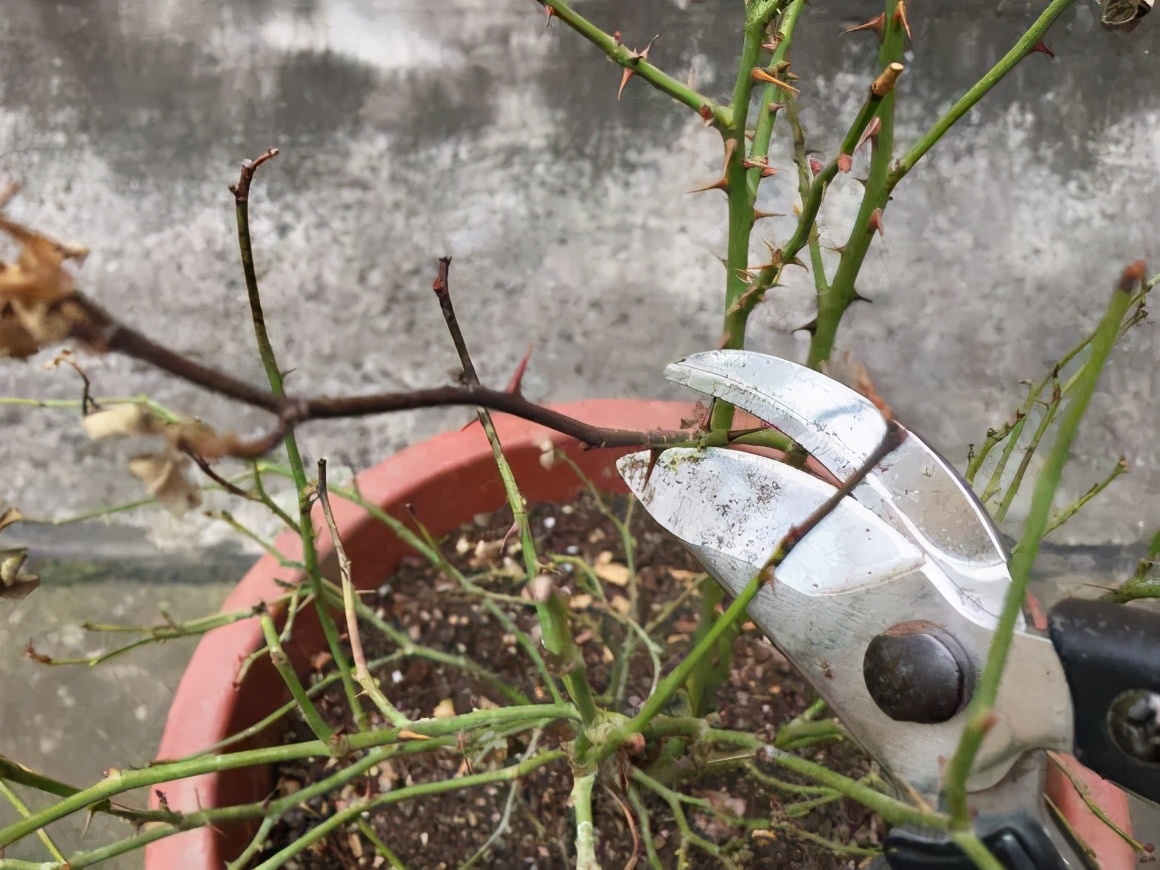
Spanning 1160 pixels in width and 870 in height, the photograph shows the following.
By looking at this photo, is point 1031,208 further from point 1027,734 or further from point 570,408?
point 1027,734

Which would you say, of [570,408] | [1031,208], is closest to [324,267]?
[570,408]

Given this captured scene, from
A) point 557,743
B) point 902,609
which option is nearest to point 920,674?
point 902,609

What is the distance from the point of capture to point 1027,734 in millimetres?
400

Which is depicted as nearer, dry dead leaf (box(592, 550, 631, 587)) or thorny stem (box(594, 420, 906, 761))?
thorny stem (box(594, 420, 906, 761))

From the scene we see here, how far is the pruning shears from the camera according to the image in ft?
1.21

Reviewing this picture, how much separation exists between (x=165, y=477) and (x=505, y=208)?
1.03 metres

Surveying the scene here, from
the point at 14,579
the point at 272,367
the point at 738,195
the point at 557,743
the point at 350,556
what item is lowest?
the point at 557,743

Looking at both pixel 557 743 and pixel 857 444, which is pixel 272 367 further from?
pixel 557 743

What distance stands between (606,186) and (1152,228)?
0.73 metres

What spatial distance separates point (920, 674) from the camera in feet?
1.34

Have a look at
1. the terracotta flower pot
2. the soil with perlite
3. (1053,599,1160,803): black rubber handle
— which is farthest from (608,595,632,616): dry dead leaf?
(1053,599,1160,803): black rubber handle

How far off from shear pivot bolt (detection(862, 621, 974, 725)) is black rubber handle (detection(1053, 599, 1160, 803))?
0.16 ft

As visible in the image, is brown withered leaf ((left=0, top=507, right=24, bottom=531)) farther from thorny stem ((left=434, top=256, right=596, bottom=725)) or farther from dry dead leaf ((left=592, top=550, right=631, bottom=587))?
dry dead leaf ((left=592, top=550, right=631, bottom=587))

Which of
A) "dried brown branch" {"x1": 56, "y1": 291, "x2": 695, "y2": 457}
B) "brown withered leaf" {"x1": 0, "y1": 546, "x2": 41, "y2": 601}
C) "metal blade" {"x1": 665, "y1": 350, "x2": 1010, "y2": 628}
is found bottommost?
"brown withered leaf" {"x1": 0, "y1": 546, "x2": 41, "y2": 601}
